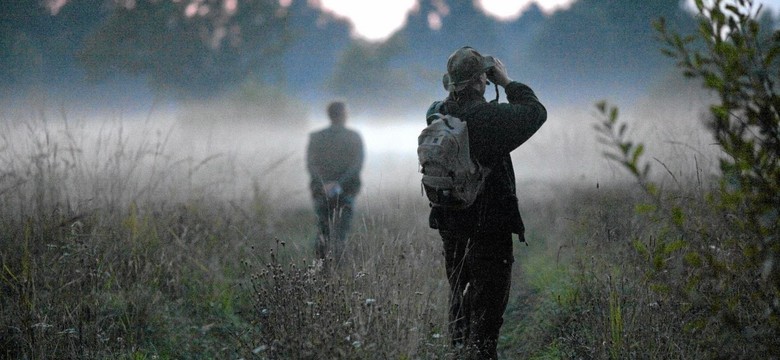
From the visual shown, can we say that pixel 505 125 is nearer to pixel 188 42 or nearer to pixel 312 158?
pixel 312 158

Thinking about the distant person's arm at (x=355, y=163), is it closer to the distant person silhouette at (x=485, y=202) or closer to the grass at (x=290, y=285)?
the grass at (x=290, y=285)

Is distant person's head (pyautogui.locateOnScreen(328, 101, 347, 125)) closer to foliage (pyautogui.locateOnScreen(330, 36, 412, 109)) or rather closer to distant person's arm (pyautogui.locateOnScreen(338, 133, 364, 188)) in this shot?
distant person's arm (pyautogui.locateOnScreen(338, 133, 364, 188))

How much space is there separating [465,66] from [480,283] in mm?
1184

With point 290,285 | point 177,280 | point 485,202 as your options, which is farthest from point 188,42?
point 485,202

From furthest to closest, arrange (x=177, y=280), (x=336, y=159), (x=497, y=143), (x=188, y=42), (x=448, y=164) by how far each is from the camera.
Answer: (x=188, y=42)
(x=336, y=159)
(x=177, y=280)
(x=497, y=143)
(x=448, y=164)

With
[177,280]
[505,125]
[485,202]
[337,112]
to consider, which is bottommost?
[177,280]

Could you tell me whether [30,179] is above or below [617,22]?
below

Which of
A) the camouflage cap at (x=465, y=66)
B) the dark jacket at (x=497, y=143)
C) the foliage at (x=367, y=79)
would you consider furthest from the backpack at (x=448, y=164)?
the foliage at (x=367, y=79)

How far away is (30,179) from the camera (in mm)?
5570

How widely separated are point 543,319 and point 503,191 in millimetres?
1556

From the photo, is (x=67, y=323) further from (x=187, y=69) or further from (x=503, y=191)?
(x=187, y=69)

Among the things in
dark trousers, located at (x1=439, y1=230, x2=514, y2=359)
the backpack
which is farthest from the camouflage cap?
dark trousers, located at (x1=439, y1=230, x2=514, y2=359)

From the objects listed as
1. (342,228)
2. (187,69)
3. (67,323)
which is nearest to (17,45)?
(187,69)

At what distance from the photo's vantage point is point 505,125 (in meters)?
3.62
